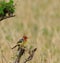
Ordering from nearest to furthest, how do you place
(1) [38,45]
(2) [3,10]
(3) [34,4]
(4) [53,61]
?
Result: (2) [3,10] → (4) [53,61] → (1) [38,45] → (3) [34,4]

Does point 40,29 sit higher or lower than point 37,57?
lower

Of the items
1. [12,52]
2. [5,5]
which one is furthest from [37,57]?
[5,5]

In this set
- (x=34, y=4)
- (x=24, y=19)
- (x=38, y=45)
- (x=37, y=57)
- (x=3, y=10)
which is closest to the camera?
(x=3, y=10)

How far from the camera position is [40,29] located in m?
17.9

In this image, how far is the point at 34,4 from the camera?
23.3m

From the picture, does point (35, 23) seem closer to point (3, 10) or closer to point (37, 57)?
point (37, 57)

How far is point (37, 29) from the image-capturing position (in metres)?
18.4

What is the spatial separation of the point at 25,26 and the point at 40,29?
808 mm

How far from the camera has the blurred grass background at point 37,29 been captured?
1145 cm

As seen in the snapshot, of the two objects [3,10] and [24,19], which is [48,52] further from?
[24,19]

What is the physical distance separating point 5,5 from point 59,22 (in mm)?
11614

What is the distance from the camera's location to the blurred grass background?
37.6 feet

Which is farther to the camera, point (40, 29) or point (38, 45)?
point (40, 29)

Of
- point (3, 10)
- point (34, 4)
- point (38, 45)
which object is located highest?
point (3, 10)
